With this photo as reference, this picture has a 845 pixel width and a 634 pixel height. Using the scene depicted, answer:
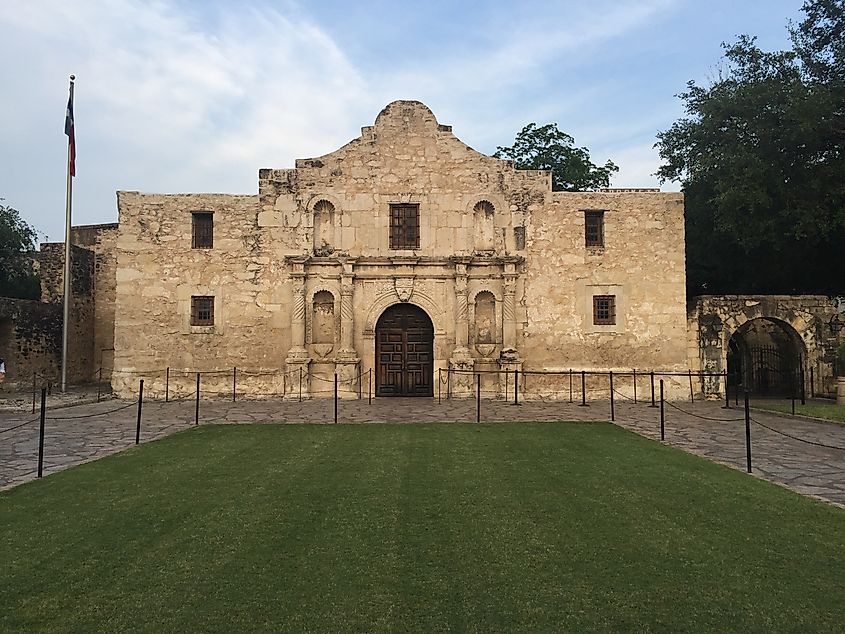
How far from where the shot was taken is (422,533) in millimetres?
5504

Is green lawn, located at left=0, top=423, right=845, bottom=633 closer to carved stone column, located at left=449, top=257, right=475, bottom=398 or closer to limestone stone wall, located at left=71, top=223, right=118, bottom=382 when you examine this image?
carved stone column, located at left=449, top=257, right=475, bottom=398

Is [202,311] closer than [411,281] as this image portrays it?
No

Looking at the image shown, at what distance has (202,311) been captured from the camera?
19562 millimetres

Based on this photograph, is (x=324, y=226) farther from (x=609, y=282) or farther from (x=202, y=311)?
(x=609, y=282)

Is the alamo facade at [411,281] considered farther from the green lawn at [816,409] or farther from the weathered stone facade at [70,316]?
the weathered stone facade at [70,316]

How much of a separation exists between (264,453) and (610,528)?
569 centimetres

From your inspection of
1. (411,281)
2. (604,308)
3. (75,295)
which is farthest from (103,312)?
(604,308)

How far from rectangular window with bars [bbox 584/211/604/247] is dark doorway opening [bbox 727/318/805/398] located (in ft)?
18.9

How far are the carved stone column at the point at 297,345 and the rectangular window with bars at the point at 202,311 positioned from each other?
265 centimetres

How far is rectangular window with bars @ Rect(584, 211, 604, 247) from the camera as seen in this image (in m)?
19.7

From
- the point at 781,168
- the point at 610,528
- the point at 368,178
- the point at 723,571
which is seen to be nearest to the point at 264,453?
the point at 610,528

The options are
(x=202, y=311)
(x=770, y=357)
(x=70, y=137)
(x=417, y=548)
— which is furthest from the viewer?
(x=770, y=357)

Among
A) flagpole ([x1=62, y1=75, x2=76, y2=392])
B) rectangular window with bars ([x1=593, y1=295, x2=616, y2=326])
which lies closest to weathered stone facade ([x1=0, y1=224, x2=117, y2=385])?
flagpole ([x1=62, y1=75, x2=76, y2=392])

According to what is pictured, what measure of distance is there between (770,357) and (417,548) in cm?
2280
